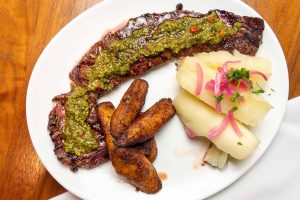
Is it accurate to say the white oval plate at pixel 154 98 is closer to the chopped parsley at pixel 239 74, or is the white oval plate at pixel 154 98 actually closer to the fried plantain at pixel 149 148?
the fried plantain at pixel 149 148

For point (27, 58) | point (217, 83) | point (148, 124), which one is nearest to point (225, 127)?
point (217, 83)

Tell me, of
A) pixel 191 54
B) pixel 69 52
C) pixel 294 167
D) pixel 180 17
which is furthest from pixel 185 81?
pixel 294 167

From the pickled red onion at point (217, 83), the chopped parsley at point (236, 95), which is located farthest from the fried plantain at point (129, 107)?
the chopped parsley at point (236, 95)

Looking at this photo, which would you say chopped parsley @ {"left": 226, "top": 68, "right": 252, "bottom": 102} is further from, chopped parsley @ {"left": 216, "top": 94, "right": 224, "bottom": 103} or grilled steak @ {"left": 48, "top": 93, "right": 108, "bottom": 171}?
grilled steak @ {"left": 48, "top": 93, "right": 108, "bottom": 171}

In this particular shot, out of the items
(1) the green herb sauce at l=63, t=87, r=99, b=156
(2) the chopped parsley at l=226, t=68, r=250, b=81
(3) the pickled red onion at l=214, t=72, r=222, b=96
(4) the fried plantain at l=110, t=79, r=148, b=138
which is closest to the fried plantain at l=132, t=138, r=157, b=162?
(4) the fried plantain at l=110, t=79, r=148, b=138

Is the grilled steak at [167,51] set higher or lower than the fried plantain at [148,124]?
higher

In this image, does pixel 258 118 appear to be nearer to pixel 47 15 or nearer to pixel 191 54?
pixel 191 54

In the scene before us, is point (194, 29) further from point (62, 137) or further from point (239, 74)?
point (62, 137)
